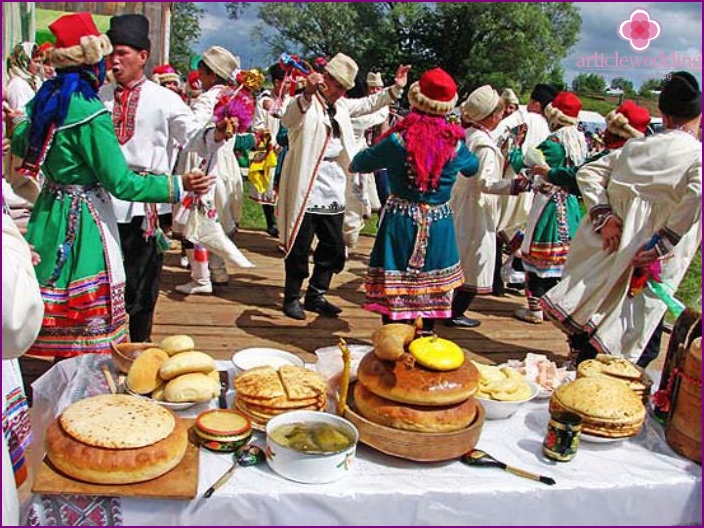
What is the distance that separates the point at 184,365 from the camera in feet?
6.57

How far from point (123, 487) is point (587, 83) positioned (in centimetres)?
2882

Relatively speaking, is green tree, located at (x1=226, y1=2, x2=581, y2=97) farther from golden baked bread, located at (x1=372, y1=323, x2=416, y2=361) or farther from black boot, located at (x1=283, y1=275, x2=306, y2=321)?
golden baked bread, located at (x1=372, y1=323, x2=416, y2=361)

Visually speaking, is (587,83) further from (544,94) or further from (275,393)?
(275,393)

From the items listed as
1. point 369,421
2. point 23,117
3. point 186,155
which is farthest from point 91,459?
point 186,155

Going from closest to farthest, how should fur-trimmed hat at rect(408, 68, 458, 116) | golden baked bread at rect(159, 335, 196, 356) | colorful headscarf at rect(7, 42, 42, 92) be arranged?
1. golden baked bread at rect(159, 335, 196, 356)
2. fur-trimmed hat at rect(408, 68, 458, 116)
3. colorful headscarf at rect(7, 42, 42, 92)

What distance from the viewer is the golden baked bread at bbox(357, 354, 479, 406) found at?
5.67 feet

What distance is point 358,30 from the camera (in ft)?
85.6

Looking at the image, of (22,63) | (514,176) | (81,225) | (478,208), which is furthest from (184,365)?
(22,63)

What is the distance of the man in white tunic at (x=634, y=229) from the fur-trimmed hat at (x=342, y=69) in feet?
5.53

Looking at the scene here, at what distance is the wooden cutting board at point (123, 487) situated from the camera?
1522 mm

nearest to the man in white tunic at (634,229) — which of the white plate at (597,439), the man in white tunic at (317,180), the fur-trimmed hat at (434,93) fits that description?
the fur-trimmed hat at (434,93)

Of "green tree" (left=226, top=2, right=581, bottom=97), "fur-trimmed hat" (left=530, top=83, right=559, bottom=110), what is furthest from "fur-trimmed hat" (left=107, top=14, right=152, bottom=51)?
"green tree" (left=226, top=2, right=581, bottom=97)

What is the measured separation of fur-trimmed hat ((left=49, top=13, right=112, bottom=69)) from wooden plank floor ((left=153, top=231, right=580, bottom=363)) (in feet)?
6.77

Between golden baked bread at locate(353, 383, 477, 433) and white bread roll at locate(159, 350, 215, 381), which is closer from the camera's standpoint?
golden baked bread at locate(353, 383, 477, 433)
